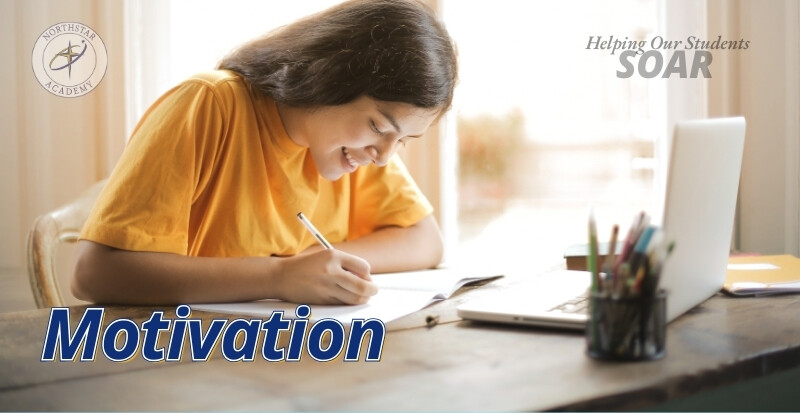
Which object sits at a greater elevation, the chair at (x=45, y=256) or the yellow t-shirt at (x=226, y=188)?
the yellow t-shirt at (x=226, y=188)

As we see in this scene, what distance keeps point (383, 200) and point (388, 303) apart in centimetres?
59

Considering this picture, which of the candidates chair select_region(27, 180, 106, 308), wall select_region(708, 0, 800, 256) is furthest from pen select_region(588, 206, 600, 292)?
wall select_region(708, 0, 800, 256)

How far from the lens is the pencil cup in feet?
2.82

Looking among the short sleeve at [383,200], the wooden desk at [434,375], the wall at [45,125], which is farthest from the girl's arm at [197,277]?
the wall at [45,125]

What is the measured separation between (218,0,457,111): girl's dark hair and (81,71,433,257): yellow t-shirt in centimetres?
10

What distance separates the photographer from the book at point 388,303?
1.15 meters

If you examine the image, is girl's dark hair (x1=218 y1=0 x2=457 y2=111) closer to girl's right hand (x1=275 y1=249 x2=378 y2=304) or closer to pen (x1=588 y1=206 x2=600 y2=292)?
girl's right hand (x1=275 y1=249 x2=378 y2=304)

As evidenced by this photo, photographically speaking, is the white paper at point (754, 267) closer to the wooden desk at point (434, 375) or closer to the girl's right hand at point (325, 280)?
the wooden desk at point (434, 375)

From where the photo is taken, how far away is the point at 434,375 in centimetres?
83

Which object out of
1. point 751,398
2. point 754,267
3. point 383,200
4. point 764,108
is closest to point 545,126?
point 764,108

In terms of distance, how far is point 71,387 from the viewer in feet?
2.65

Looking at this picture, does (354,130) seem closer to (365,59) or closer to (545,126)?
(365,59)

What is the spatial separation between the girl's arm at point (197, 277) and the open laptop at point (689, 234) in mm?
238

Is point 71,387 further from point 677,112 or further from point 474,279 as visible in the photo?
point 677,112
